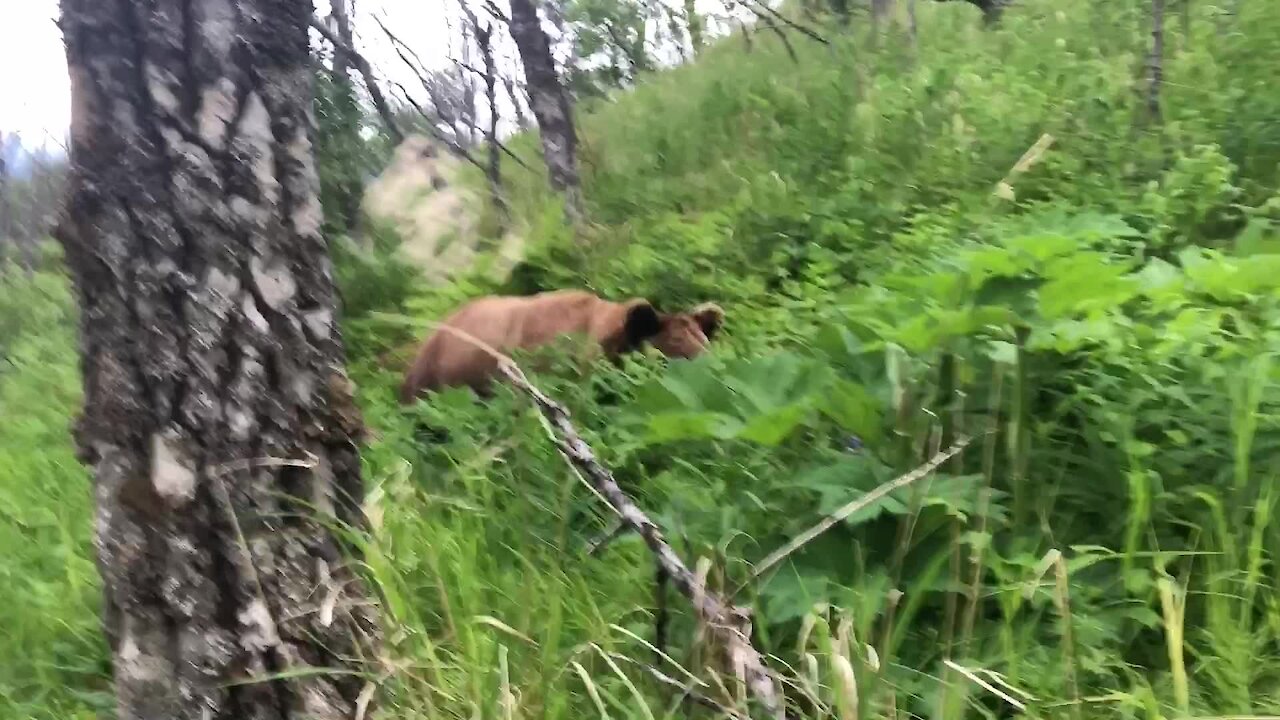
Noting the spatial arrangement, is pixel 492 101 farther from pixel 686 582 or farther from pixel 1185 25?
pixel 686 582

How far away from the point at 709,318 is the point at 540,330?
80cm

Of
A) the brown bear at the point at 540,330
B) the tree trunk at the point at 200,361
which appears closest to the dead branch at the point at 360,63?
the tree trunk at the point at 200,361

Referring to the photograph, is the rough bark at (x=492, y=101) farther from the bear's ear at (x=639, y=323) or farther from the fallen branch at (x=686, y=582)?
the fallen branch at (x=686, y=582)

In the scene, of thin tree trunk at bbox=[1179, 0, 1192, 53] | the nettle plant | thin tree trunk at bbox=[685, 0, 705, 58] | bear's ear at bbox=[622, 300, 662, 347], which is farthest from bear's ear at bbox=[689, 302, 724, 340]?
thin tree trunk at bbox=[685, 0, 705, 58]

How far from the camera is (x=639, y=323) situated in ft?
13.0

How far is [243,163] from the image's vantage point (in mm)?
1641

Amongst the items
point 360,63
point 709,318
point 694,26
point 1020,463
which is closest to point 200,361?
point 360,63

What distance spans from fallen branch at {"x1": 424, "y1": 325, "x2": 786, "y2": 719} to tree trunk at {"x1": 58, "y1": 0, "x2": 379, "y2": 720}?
1.57 ft

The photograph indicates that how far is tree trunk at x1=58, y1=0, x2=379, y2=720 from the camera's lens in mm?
1571

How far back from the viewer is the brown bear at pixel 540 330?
3910mm

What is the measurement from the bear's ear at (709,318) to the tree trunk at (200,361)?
238cm

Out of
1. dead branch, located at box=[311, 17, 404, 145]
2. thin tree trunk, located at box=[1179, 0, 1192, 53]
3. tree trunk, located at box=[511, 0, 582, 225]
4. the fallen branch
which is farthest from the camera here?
tree trunk, located at box=[511, 0, 582, 225]

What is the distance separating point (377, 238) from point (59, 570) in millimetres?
3328

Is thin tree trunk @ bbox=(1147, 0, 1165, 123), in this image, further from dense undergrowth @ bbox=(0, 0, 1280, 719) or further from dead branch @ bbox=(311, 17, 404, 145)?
dead branch @ bbox=(311, 17, 404, 145)
